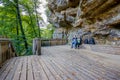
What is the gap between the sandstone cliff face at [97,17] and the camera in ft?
32.6

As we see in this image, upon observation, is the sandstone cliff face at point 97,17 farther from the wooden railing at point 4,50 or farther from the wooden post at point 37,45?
the wooden railing at point 4,50

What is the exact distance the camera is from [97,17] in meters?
11.9

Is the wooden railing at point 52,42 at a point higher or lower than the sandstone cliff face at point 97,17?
lower

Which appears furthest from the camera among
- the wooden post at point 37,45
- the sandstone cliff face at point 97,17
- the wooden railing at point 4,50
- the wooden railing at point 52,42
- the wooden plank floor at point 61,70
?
the wooden railing at point 52,42

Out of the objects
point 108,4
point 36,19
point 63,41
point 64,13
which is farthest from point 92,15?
point 36,19

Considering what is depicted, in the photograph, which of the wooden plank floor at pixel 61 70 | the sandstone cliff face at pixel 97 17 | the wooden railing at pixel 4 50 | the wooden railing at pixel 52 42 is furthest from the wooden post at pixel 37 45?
the wooden railing at pixel 52 42

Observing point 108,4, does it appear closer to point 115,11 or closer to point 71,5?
point 115,11

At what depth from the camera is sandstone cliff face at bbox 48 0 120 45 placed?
9.94 m

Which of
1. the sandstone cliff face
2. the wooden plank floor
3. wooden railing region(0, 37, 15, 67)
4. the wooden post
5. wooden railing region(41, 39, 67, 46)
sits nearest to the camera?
the wooden plank floor

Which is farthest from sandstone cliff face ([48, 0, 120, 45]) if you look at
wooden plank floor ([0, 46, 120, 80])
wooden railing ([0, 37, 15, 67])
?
Answer: wooden railing ([0, 37, 15, 67])

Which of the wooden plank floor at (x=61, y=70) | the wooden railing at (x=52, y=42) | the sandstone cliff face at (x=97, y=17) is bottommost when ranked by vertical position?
the wooden plank floor at (x=61, y=70)

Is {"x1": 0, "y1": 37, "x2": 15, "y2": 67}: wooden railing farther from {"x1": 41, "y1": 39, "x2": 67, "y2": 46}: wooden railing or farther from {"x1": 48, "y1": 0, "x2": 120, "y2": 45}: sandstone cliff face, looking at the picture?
{"x1": 41, "y1": 39, "x2": 67, "y2": 46}: wooden railing

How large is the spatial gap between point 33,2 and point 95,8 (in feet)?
42.7

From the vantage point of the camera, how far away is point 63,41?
17109mm
